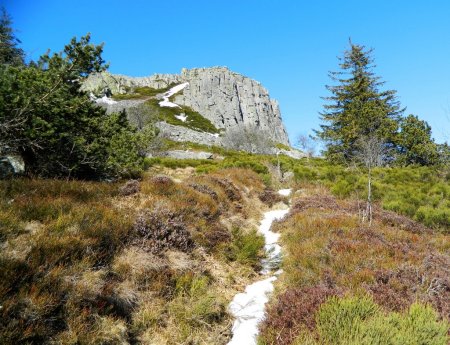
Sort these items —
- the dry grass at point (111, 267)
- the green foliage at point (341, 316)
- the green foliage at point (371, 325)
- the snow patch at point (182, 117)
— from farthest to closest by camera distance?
1. the snow patch at point (182, 117)
2. the green foliage at point (341, 316)
3. the dry grass at point (111, 267)
4. the green foliage at point (371, 325)

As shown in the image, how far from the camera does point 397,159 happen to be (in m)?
23.3

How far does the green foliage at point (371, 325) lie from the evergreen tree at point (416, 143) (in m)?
21.0

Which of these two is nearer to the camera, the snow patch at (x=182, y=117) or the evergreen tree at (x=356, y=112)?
the evergreen tree at (x=356, y=112)

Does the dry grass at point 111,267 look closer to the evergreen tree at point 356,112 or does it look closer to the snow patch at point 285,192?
the snow patch at point 285,192

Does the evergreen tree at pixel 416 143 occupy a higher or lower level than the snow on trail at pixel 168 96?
lower

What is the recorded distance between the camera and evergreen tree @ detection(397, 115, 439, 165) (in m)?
21.1

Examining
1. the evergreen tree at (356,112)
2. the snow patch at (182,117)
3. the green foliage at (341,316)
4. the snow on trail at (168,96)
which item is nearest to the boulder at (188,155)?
the evergreen tree at (356,112)

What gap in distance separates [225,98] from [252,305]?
117928mm

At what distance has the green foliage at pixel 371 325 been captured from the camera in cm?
312

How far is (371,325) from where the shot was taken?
3.27 metres

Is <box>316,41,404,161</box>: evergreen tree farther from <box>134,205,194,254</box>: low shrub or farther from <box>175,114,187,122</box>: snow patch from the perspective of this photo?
<box>175,114,187,122</box>: snow patch

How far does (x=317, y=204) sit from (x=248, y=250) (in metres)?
4.72

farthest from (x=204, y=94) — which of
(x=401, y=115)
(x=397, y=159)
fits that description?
(x=397, y=159)

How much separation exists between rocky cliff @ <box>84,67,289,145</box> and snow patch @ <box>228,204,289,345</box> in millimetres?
97894
